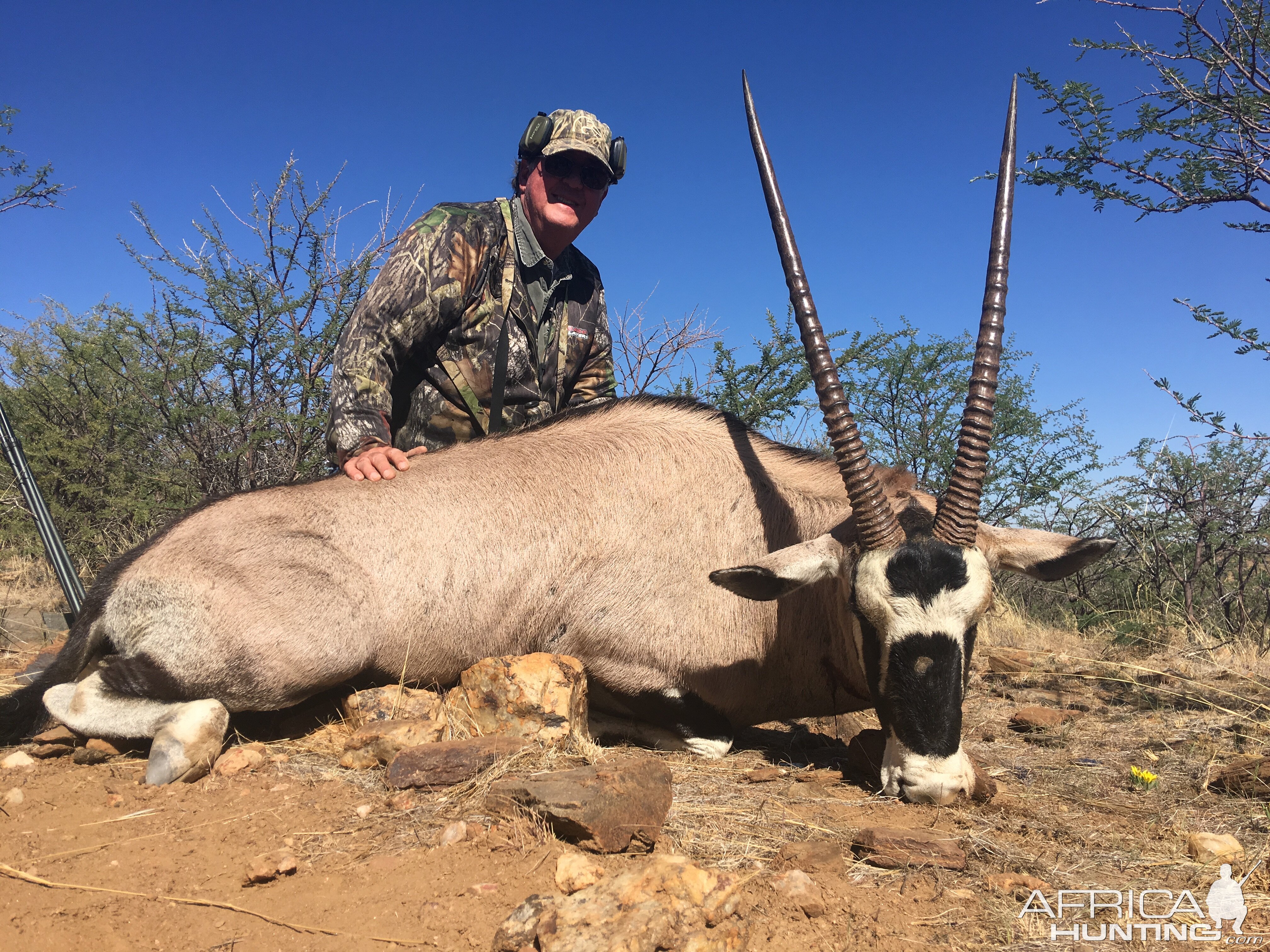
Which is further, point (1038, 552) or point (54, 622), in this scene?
point (54, 622)

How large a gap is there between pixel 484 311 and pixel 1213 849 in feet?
16.1

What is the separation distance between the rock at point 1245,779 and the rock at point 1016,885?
5.07 ft

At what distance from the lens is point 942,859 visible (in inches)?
104

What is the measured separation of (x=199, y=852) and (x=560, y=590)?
1.92 meters

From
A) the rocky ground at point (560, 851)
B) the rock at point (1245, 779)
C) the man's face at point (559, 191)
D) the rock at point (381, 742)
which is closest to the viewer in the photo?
the rocky ground at point (560, 851)

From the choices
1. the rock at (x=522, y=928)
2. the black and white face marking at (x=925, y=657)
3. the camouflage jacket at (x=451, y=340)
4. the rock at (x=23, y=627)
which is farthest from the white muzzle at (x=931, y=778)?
the rock at (x=23, y=627)

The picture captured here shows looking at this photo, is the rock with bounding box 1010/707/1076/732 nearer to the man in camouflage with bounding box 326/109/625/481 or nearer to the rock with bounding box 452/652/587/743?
the rock with bounding box 452/652/587/743

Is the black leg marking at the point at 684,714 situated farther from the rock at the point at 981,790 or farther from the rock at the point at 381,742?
the rock at the point at 981,790

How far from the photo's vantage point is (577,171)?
5961mm

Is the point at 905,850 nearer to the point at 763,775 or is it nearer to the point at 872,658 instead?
the point at 872,658

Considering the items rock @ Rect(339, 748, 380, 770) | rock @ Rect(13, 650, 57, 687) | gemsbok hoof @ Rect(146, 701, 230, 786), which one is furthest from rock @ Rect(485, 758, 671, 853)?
rock @ Rect(13, 650, 57, 687)

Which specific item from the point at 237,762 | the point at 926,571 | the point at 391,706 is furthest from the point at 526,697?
the point at 926,571

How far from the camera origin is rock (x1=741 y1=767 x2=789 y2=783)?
3.68 m

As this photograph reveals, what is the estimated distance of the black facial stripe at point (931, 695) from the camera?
10.6 feet
